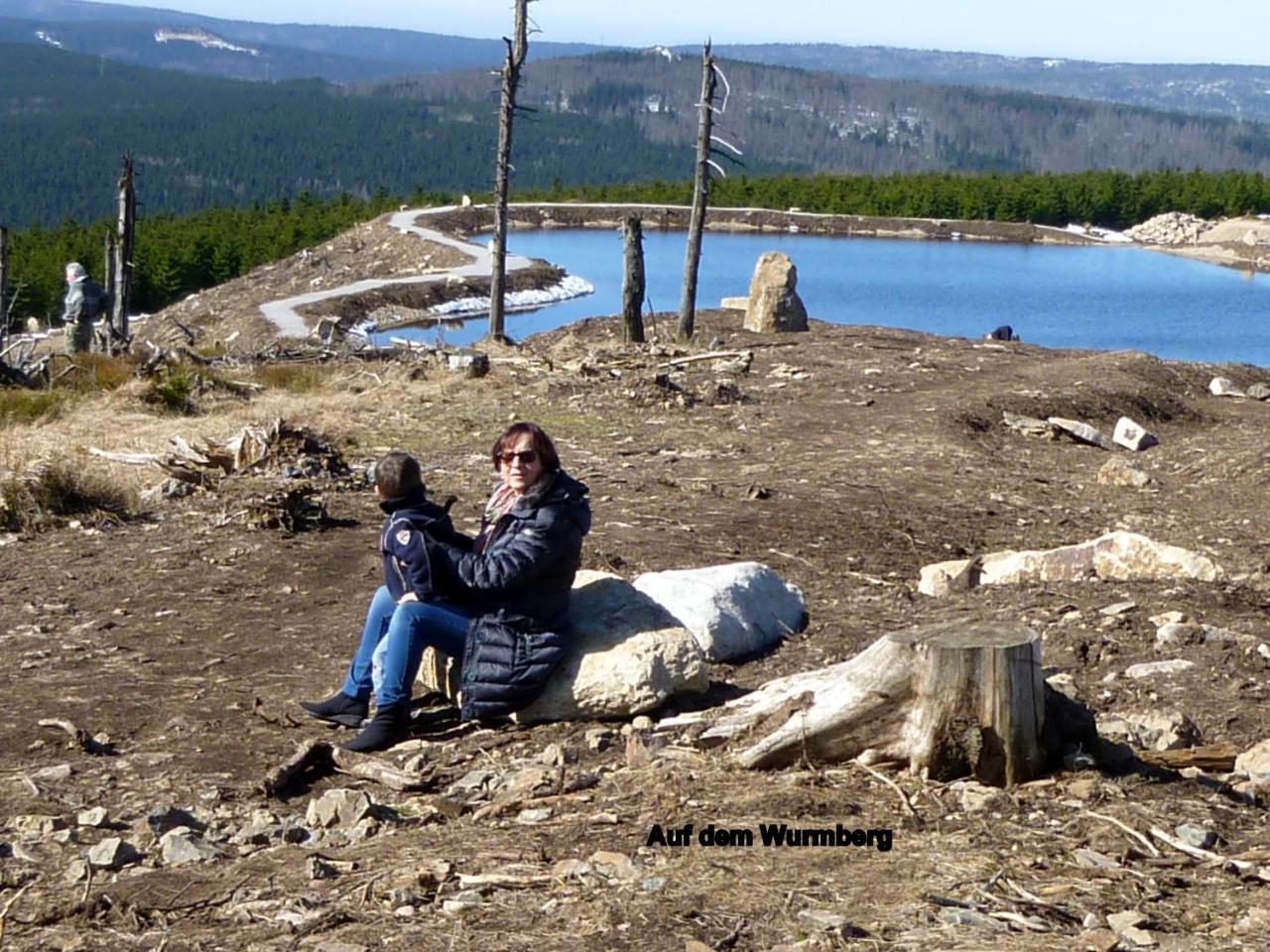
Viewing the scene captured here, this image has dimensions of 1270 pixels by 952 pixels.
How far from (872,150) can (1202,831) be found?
175 m

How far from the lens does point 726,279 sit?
131 feet

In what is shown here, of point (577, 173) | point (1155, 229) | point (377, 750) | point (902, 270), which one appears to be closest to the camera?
point (377, 750)

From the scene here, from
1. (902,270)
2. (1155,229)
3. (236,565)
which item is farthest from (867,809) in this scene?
(1155,229)

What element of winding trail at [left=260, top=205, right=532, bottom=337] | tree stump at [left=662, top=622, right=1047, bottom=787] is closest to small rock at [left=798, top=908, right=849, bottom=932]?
tree stump at [left=662, top=622, right=1047, bottom=787]

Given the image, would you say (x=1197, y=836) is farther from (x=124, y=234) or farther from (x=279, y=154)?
(x=279, y=154)

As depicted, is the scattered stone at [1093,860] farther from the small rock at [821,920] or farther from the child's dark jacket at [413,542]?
the child's dark jacket at [413,542]

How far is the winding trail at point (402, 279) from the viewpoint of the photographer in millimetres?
36000

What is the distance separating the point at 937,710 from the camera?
4.85 m

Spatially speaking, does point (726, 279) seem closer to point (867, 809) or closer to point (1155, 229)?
point (1155, 229)

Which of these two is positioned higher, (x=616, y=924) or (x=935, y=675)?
(x=935, y=675)

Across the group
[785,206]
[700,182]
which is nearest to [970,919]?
[700,182]

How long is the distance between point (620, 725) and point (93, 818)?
185 centimetres

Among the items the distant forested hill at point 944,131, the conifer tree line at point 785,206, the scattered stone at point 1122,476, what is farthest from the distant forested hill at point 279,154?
the scattered stone at point 1122,476

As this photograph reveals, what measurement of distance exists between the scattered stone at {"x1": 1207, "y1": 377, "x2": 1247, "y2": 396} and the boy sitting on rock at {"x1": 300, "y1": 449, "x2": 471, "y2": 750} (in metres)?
11.7
